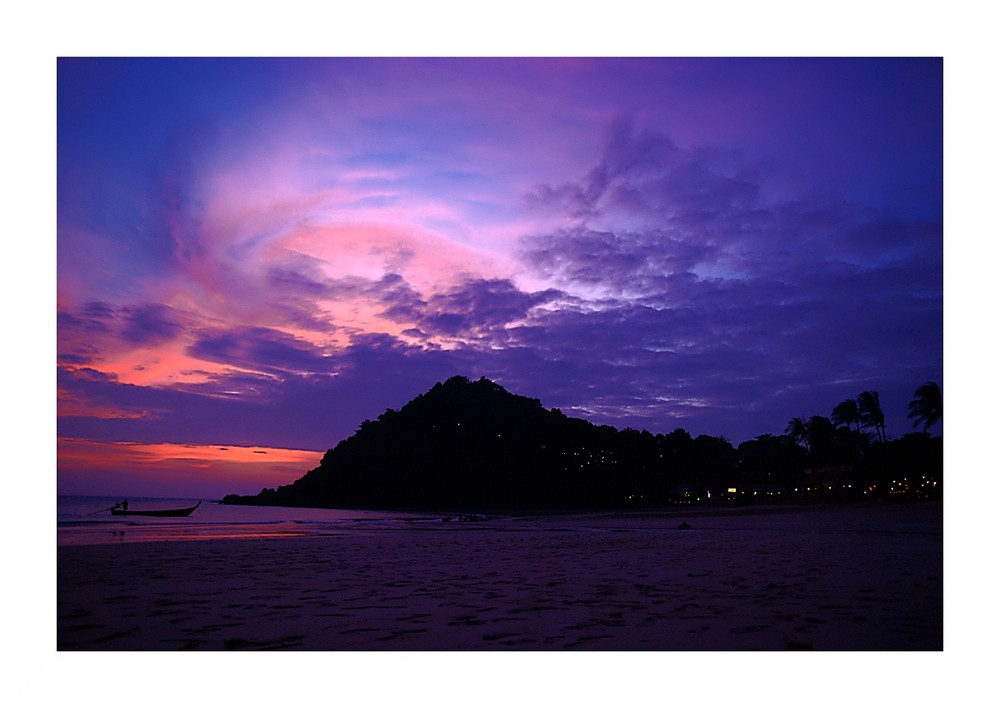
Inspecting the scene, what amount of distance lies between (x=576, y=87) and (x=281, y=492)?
92.1m

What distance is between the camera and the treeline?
61000 mm

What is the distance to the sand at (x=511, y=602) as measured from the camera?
14.6 ft

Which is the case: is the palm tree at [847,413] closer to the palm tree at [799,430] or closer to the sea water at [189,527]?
the palm tree at [799,430]

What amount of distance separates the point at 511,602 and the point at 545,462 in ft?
190

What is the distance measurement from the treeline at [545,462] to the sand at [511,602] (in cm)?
4867

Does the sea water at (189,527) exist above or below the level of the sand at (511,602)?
below

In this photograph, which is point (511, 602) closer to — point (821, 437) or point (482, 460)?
point (482, 460)

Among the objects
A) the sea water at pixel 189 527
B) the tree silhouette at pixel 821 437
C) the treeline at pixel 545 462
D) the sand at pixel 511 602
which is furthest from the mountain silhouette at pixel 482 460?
the sand at pixel 511 602

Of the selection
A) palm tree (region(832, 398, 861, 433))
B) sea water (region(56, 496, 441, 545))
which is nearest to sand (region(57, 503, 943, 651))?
sea water (region(56, 496, 441, 545))
